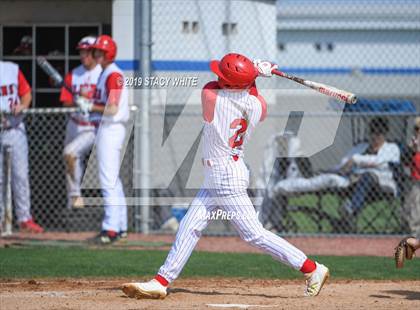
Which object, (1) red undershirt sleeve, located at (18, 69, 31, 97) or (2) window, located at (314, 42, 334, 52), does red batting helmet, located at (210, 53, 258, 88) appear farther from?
(2) window, located at (314, 42, 334, 52)

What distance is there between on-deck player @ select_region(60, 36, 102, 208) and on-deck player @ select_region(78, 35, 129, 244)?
1.64 ft

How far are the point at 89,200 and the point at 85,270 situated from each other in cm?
308

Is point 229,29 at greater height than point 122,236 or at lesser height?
greater

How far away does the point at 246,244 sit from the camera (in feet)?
35.3

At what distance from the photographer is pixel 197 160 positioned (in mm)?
11578

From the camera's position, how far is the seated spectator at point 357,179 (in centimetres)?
1137

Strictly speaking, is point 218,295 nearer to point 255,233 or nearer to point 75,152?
point 255,233

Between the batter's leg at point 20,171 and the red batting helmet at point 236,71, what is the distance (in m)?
A: 4.83

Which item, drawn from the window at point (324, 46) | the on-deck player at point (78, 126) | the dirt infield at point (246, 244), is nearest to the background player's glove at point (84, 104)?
the on-deck player at point (78, 126)

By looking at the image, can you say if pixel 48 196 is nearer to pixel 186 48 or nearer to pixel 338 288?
pixel 186 48

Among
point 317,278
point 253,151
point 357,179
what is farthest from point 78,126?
point 317,278

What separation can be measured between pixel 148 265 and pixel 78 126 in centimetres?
276

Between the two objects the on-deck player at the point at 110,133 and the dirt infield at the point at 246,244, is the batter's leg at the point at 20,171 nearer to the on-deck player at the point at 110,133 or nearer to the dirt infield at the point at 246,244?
the dirt infield at the point at 246,244

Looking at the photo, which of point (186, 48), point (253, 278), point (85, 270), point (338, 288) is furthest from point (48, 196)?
point (338, 288)
